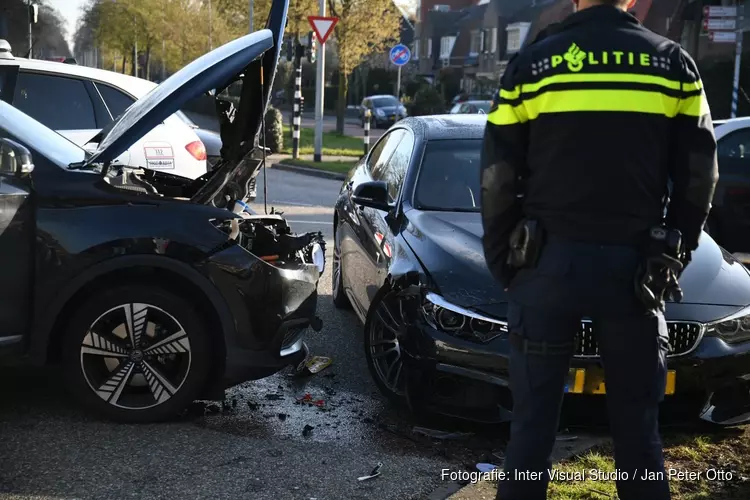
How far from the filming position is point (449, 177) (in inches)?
227

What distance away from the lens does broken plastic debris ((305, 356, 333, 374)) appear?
5580 mm

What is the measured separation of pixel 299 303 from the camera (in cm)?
475

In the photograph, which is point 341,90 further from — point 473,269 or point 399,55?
point 473,269

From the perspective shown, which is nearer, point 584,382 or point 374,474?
point 374,474

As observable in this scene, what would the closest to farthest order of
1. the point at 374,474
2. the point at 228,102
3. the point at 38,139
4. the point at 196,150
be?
the point at 374,474, the point at 38,139, the point at 228,102, the point at 196,150

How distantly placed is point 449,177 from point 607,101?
312 cm

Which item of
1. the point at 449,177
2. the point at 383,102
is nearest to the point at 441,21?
the point at 383,102

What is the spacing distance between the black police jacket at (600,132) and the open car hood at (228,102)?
2.03 m

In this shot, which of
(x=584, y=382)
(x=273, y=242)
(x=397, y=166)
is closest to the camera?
(x=584, y=382)

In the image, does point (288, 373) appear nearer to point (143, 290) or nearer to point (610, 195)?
point (143, 290)

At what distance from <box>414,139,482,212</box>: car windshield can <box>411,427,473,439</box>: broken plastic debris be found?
147 cm

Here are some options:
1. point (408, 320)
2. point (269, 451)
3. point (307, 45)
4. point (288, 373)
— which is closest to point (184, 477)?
point (269, 451)

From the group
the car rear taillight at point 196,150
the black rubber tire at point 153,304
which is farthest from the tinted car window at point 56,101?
the black rubber tire at point 153,304

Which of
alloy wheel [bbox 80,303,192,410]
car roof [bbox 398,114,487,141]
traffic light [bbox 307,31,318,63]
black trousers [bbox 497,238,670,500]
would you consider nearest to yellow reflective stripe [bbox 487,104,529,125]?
black trousers [bbox 497,238,670,500]
